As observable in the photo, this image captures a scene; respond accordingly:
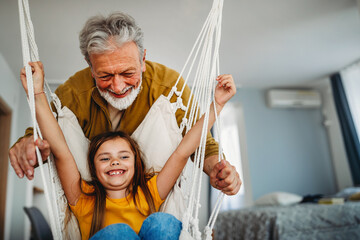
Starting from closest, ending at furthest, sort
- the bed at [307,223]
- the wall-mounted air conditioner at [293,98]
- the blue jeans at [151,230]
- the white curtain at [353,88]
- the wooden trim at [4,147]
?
the blue jeans at [151,230]
the bed at [307,223]
the wooden trim at [4,147]
the white curtain at [353,88]
the wall-mounted air conditioner at [293,98]

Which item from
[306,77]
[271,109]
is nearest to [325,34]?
[306,77]

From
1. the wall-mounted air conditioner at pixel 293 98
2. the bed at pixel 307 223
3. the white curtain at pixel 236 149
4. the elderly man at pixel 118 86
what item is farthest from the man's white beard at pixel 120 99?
the wall-mounted air conditioner at pixel 293 98

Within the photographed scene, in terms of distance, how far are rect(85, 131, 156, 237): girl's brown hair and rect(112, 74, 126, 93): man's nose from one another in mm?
171

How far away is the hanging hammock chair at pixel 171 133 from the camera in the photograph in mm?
755

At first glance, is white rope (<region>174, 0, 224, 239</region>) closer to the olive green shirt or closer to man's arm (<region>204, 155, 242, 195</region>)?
man's arm (<region>204, 155, 242, 195</region>)

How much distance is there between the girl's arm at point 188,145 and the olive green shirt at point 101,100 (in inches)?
8.8

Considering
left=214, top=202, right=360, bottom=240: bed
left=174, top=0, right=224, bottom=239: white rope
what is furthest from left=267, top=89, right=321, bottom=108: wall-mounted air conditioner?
left=174, top=0, right=224, bottom=239: white rope

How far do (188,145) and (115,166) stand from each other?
0.27 metres

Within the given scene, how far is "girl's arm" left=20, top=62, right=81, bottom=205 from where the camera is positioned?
2.66 ft

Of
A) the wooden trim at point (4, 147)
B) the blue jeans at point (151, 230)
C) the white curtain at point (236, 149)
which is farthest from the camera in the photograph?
the white curtain at point (236, 149)

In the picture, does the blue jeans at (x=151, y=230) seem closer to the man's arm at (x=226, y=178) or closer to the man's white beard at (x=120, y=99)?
the man's arm at (x=226, y=178)

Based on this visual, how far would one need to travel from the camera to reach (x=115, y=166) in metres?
1.01

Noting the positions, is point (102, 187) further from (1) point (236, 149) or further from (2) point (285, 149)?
(2) point (285, 149)

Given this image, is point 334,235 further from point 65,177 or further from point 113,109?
point 65,177
